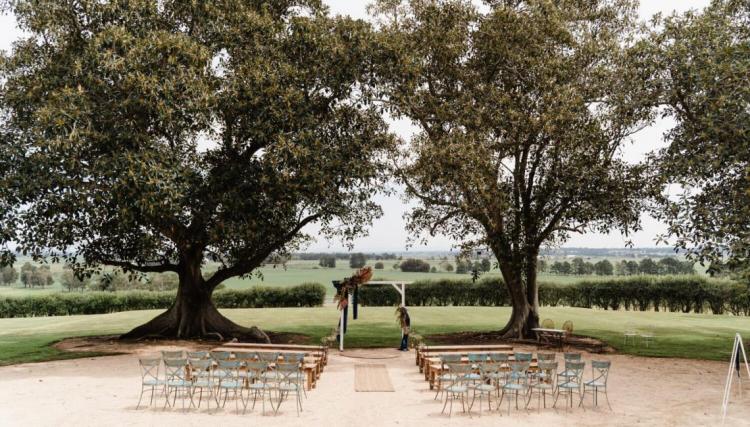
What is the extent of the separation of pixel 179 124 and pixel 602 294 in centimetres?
3456

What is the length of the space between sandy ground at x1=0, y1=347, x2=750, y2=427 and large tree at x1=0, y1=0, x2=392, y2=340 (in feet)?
19.1

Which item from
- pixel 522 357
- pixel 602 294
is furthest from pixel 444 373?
pixel 602 294

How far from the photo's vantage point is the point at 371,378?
1686cm

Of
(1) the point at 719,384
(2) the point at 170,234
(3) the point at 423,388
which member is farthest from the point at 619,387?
(2) the point at 170,234

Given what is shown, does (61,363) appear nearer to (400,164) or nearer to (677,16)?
(400,164)

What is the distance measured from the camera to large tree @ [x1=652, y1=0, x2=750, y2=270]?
18.1 metres

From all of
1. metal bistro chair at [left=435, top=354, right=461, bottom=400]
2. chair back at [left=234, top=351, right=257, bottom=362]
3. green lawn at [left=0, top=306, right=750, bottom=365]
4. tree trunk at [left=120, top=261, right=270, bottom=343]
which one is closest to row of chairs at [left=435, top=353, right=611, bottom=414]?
metal bistro chair at [left=435, top=354, right=461, bottom=400]

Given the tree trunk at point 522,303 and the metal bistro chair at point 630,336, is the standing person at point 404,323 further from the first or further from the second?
the metal bistro chair at point 630,336

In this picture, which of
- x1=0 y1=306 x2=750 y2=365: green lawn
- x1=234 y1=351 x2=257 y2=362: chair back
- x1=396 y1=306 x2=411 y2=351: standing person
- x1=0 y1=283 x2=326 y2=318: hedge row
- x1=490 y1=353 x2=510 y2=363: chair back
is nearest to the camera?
x1=490 y1=353 x2=510 y2=363: chair back

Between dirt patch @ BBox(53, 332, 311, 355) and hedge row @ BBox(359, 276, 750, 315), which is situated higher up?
hedge row @ BBox(359, 276, 750, 315)

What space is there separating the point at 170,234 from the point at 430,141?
36.6 ft

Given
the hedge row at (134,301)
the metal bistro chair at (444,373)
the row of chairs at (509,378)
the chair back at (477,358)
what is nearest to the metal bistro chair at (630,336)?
the row of chairs at (509,378)

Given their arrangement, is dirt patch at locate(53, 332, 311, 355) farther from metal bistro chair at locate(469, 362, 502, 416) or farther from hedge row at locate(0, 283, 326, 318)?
hedge row at locate(0, 283, 326, 318)

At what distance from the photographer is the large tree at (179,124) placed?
19609 mm
